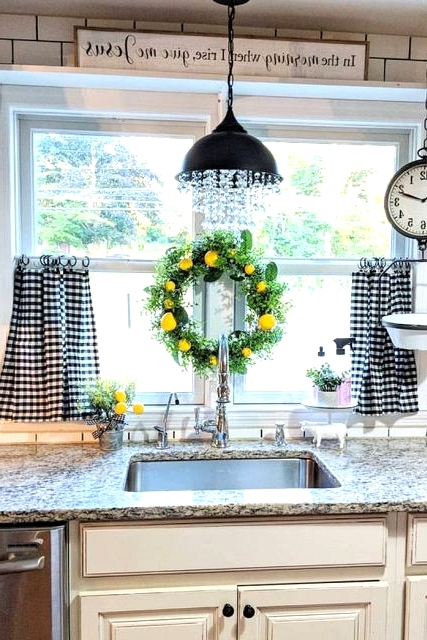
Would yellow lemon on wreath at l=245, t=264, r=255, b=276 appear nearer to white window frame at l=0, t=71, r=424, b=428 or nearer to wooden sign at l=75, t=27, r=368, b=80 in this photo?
white window frame at l=0, t=71, r=424, b=428

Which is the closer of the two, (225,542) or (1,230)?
(225,542)

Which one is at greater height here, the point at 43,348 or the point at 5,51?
the point at 5,51

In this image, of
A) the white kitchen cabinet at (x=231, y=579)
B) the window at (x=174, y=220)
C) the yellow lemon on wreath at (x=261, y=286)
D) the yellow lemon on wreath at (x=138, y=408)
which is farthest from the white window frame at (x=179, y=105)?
the white kitchen cabinet at (x=231, y=579)

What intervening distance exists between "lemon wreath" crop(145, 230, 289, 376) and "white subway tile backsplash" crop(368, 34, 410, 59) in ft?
2.89

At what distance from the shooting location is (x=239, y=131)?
5.50 feet

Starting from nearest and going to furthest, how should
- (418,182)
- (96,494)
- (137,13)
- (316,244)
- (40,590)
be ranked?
(40,590), (96,494), (137,13), (418,182), (316,244)

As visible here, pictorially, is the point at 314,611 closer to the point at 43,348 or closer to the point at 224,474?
the point at 224,474

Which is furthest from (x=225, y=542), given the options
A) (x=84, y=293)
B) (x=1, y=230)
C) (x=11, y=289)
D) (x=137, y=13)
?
(x=137, y=13)

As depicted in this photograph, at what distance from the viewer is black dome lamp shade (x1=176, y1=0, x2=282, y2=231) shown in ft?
5.16

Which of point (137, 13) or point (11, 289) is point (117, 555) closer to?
point (11, 289)

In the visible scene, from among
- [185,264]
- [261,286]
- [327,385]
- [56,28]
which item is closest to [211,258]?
[185,264]

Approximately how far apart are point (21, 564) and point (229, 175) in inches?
46.7

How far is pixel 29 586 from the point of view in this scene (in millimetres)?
1522

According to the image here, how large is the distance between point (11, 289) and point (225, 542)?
48.1 inches
